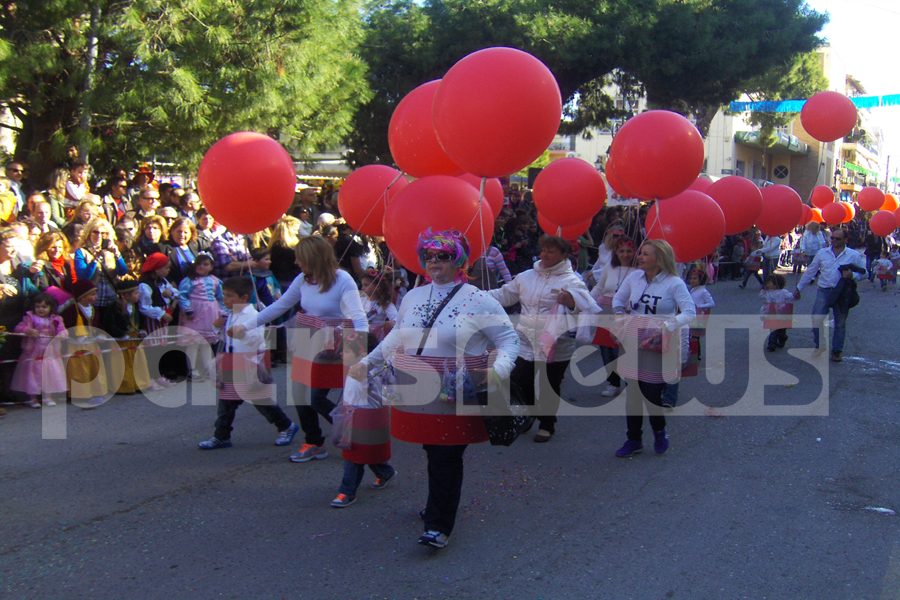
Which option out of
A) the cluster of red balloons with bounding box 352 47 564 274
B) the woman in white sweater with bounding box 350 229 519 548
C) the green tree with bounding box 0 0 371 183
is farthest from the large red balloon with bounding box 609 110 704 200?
the green tree with bounding box 0 0 371 183

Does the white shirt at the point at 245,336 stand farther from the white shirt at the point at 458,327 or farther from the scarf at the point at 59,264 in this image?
the scarf at the point at 59,264

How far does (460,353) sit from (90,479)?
2.80 metres

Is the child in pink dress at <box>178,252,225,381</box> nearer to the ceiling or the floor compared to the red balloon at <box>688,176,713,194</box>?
nearer to the floor

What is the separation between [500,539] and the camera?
152 inches

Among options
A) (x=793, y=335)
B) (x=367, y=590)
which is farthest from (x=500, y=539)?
(x=793, y=335)

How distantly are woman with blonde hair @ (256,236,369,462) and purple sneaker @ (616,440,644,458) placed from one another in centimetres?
210

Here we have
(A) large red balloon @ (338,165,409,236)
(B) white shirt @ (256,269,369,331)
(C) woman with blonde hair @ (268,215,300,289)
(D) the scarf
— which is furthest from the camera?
(C) woman with blonde hair @ (268,215,300,289)

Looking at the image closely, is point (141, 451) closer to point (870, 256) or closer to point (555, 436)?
point (555, 436)

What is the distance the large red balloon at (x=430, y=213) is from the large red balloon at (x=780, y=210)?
17.3 ft

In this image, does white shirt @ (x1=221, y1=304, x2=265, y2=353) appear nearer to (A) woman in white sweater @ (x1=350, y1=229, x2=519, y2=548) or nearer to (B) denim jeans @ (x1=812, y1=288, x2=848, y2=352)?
(A) woman in white sweater @ (x1=350, y1=229, x2=519, y2=548)

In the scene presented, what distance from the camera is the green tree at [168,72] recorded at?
786 cm

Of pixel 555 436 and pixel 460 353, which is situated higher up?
pixel 460 353

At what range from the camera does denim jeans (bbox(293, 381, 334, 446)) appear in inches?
198

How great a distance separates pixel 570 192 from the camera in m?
6.59
